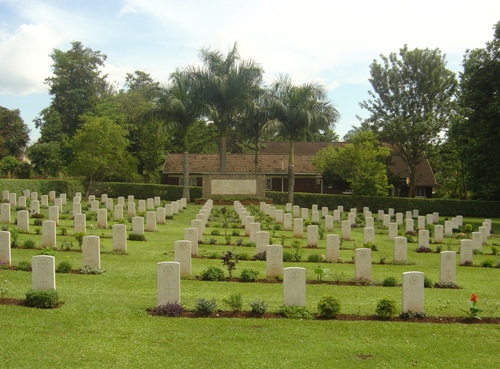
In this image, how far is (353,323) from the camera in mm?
9984

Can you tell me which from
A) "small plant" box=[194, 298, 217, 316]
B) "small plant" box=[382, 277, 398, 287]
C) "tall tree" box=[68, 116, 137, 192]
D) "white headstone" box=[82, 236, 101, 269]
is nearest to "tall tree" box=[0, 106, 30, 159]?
"tall tree" box=[68, 116, 137, 192]

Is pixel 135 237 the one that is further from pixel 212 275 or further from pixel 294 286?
pixel 294 286

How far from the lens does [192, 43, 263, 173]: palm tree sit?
42.1m

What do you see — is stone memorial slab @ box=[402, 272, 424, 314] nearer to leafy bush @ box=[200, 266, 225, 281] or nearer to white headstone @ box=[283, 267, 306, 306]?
white headstone @ box=[283, 267, 306, 306]

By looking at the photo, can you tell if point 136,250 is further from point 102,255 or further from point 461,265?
point 461,265

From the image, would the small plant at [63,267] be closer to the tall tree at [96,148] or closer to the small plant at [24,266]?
the small plant at [24,266]

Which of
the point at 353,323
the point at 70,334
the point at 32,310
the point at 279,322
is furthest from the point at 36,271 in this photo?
the point at 353,323

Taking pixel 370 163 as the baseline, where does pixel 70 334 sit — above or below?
below

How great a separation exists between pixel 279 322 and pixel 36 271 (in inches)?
190

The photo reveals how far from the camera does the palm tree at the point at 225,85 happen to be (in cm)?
4212

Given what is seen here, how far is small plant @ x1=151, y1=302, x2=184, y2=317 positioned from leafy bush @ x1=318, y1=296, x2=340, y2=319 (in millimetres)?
2590

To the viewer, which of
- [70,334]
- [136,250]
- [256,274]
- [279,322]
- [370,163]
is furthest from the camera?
[370,163]

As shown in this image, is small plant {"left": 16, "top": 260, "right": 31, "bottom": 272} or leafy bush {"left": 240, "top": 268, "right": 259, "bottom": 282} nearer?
small plant {"left": 16, "top": 260, "right": 31, "bottom": 272}

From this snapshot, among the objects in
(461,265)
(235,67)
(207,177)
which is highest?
(235,67)
